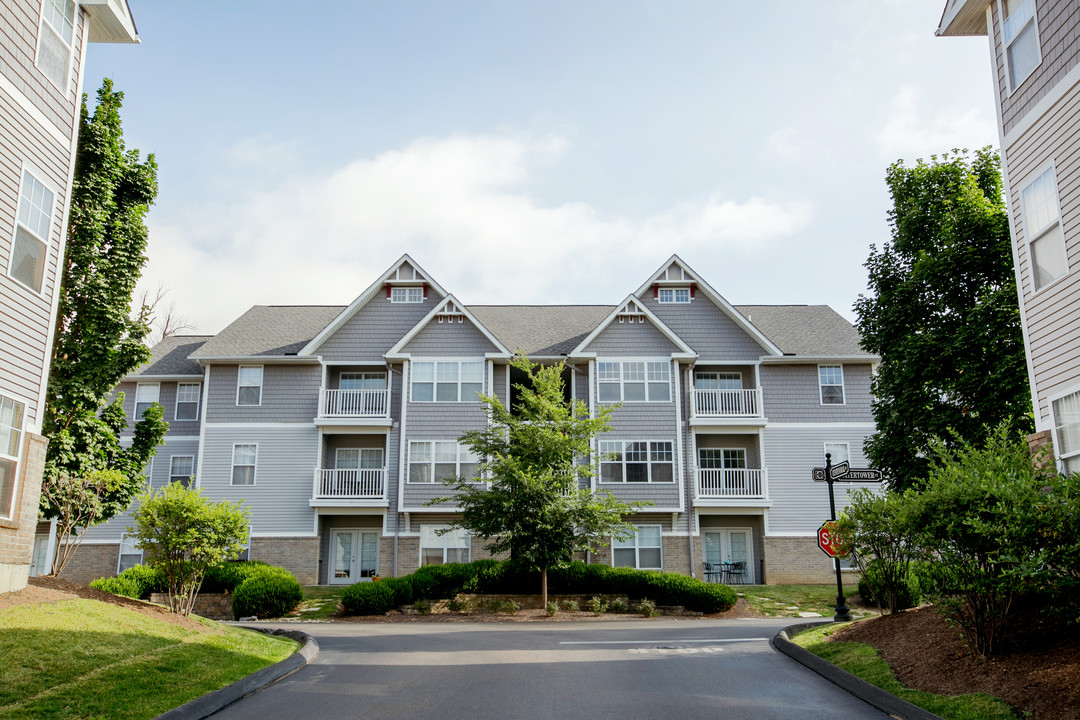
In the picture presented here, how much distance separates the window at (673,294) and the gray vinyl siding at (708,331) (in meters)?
0.22

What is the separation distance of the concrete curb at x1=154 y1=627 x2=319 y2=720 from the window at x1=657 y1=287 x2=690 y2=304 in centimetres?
2135

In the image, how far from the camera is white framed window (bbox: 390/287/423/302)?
31.9 m

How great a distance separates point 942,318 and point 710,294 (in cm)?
1231

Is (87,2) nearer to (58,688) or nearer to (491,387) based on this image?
(58,688)

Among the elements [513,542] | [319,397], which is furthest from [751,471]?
[319,397]

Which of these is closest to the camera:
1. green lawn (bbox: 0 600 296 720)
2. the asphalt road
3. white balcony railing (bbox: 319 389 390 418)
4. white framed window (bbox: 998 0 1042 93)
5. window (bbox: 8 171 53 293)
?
green lawn (bbox: 0 600 296 720)

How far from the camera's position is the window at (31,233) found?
13195 millimetres

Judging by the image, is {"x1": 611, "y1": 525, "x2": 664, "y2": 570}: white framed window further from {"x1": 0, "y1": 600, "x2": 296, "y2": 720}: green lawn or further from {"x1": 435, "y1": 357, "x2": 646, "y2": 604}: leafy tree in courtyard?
{"x1": 0, "y1": 600, "x2": 296, "y2": 720}: green lawn

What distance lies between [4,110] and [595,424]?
16.1 m

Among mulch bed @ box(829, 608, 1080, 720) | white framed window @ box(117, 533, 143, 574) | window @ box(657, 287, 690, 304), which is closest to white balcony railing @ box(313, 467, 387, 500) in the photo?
white framed window @ box(117, 533, 143, 574)

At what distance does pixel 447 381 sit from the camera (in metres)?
30.4

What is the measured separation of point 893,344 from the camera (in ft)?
69.1

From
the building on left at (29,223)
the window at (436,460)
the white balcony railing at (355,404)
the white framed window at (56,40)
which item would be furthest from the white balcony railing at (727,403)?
the white framed window at (56,40)

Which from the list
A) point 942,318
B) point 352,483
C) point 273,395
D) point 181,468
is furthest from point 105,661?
point 181,468
